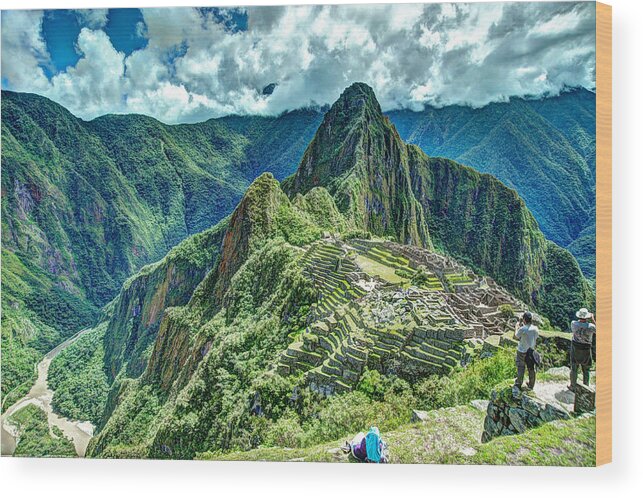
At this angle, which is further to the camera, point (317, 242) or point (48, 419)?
point (317, 242)

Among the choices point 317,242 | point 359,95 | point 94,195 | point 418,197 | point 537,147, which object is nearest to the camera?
point 537,147

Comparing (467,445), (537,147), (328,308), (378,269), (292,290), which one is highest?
(537,147)

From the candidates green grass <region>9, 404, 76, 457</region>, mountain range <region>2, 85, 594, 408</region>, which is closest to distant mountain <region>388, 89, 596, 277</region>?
mountain range <region>2, 85, 594, 408</region>

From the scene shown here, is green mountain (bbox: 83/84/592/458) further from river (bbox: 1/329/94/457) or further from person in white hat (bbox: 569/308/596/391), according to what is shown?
person in white hat (bbox: 569/308/596/391)

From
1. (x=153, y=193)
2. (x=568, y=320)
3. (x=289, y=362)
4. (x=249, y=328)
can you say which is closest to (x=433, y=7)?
(x=568, y=320)

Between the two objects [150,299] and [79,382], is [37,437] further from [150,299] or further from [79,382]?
[150,299]

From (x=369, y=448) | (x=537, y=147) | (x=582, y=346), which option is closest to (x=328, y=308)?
(x=369, y=448)

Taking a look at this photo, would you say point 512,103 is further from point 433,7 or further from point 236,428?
point 236,428
